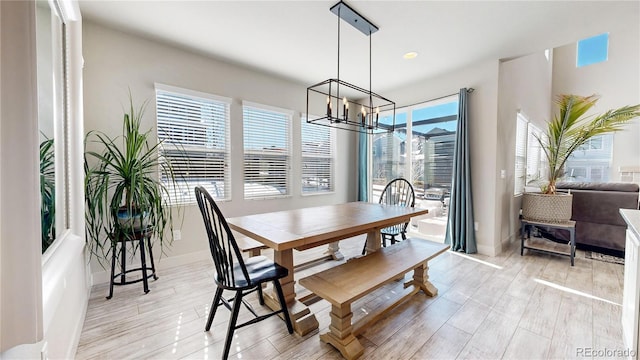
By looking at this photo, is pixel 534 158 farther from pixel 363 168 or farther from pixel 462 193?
pixel 363 168

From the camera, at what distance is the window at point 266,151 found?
3514mm

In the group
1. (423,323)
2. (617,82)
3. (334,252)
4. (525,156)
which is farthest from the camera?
(617,82)

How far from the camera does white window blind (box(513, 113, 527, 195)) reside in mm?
3998

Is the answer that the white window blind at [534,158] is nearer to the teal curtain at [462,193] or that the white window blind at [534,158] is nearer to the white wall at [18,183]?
the teal curtain at [462,193]

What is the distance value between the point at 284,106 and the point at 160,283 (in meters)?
2.72

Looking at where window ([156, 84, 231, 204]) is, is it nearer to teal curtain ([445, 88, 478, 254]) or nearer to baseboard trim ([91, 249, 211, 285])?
baseboard trim ([91, 249, 211, 285])

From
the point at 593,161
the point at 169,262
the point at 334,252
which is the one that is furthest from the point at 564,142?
the point at 593,161

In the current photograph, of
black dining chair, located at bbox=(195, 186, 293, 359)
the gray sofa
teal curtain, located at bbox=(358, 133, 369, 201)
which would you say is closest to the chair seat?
black dining chair, located at bbox=(195, 186, 293, 359)

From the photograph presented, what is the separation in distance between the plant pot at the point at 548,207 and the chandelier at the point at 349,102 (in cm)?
204

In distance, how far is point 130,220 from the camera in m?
2.18

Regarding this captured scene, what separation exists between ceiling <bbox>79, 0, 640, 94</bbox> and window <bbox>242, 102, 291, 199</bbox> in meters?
0.67

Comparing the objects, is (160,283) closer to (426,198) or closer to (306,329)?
(306,329)

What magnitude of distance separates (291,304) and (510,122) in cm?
378

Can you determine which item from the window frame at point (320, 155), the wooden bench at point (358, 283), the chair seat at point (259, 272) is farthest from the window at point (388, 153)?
the chair seat at point (259, 272)
